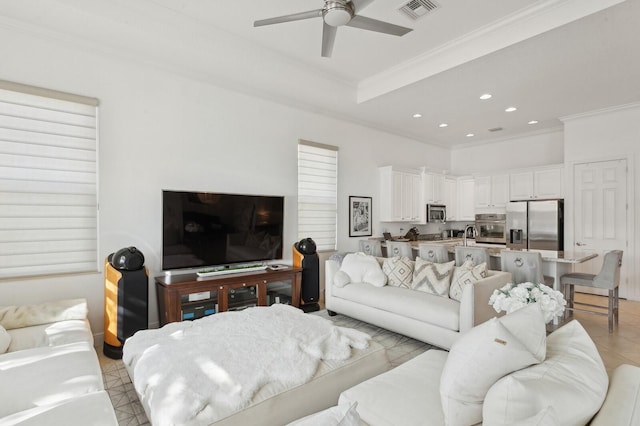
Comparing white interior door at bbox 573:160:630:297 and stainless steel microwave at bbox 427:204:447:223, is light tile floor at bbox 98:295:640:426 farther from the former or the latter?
stainless steel microwave at bbox 427:204:447:223

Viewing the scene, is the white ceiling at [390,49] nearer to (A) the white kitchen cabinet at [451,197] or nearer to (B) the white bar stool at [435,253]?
(B) the white bar stool at [435,253]

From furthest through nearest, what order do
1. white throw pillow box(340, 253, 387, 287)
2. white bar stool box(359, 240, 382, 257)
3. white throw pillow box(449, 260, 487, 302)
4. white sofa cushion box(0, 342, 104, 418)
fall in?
white bar stool box(359, 240, 382, 257) → white throw pillow box(340, 253, 387, 287) → white throw pillow box(449, 260, 487, 302) → white sofa cushion box(0, 342, 104, 418)

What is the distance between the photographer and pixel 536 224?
20.0ft

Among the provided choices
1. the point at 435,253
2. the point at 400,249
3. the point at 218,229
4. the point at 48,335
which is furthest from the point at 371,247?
the point at 48,335

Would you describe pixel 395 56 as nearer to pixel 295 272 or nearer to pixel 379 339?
pixel 295 272

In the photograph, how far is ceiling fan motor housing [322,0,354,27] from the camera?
2.33 m

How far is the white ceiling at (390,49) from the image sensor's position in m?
3.06

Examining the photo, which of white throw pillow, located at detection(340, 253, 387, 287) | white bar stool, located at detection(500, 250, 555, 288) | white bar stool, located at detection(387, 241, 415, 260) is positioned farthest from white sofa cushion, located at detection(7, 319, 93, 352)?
white bar stool, located at detection(500, 250, 555, 288)

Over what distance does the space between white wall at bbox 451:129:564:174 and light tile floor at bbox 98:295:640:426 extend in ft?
10.0

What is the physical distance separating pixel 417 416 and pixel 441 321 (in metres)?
1.88

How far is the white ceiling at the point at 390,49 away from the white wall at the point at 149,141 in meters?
0.18

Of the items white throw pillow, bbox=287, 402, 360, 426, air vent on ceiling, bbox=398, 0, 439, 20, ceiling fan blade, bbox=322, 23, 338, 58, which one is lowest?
white throw pillow, bbox=287, 402, 360, 426

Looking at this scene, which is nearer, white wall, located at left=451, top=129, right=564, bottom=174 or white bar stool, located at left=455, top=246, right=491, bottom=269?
white bar stool, located at left=455, top=246, right=491, bottom=269

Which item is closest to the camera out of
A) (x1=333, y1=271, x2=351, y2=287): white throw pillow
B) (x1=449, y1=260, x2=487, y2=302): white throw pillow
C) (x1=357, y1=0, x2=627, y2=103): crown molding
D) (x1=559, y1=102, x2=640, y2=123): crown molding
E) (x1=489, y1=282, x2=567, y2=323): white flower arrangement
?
(x1=489, y1=282, x2=567, y2=323): white flower arrangement
